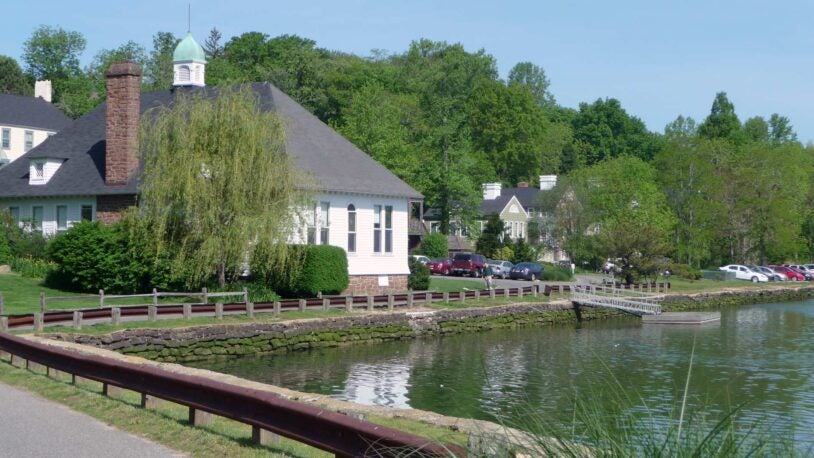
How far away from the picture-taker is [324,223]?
41594 millimetres

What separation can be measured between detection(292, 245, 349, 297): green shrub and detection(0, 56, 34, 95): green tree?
77.3 m

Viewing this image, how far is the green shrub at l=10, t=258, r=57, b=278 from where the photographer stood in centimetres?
3975

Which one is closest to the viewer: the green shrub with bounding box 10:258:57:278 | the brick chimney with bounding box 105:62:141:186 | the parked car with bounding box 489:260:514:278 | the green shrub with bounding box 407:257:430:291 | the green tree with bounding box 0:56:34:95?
the green shrub with bounding box 10:258:57:278

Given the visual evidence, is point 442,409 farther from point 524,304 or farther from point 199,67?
point 199,67

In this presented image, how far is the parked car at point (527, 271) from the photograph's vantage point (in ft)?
206

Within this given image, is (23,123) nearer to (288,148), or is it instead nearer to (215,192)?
(288,148)

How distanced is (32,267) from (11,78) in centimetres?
7229

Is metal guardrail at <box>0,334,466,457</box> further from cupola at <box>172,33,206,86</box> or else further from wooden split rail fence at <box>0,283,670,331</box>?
cupola at <box>172,33,206,86</box>

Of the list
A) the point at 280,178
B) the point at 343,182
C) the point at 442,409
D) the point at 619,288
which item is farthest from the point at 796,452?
the point at 619,288

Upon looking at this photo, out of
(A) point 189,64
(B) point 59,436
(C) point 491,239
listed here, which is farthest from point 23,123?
(B) point 59,436

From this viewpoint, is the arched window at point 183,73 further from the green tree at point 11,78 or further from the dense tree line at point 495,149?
the green tree at point 11,78

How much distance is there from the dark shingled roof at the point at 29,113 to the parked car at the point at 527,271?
155 feet

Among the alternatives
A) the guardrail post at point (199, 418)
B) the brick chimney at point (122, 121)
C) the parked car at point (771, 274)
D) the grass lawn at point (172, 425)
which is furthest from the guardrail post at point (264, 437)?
the parked car at point (771, 274)

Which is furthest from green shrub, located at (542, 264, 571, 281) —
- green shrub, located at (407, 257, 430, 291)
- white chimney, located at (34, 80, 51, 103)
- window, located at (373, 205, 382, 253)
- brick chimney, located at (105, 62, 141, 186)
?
white chimney, located at (34, 80, 51, 103)
